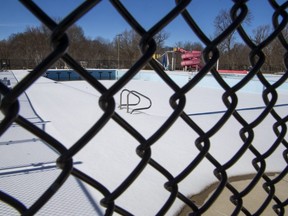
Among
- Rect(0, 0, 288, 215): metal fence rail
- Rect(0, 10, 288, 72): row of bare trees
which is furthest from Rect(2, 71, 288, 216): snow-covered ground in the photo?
Rect(0, 10, 288, 72): row of bare trees

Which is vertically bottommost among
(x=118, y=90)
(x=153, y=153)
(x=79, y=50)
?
(x=153, y=153)

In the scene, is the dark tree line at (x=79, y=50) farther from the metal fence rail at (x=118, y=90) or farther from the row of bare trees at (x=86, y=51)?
the metal fence rail at (x=118, y=90)

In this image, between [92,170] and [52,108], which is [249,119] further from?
[52,108]

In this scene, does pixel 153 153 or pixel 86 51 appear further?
pixel 86 51

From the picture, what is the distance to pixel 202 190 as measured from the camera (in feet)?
11.3

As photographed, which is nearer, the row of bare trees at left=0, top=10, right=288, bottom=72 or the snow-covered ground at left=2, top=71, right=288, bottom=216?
the snow-covered ground at left=2, top=71, right=288, bottom=216

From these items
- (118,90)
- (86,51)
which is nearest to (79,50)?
(86,51)

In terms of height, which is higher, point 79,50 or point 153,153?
point 79,50

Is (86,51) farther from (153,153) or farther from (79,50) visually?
(153,153)

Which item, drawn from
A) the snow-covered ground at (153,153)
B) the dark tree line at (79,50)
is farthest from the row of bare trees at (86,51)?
the snow-covered ground at (153,153)

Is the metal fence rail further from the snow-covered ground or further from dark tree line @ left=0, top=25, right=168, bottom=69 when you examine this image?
dark tree line @ left=0, top=25, right=168, bottom=69

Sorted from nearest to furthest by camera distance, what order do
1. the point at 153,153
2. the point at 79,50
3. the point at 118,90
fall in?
the point at 118,90
the point at 153,153
the point at 79,50

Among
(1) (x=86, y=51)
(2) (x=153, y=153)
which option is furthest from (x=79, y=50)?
(2) (x=153, y=153)

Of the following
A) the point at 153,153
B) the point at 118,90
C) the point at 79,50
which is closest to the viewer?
the point at 118,90
